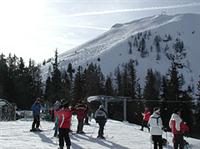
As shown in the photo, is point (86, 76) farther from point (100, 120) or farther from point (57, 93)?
point (100, 120)

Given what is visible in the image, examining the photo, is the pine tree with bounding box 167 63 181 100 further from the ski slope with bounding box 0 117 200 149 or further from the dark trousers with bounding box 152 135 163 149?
the dark trousers with bounding box 152 135 163 149

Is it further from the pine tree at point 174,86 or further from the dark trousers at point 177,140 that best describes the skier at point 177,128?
the pine tree at point 174,86

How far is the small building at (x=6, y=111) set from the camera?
130ft

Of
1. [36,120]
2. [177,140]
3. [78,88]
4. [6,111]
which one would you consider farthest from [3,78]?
[177,140]

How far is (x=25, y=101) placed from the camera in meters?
82.8

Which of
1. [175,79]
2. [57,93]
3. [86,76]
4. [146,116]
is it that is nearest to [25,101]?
[57,93]

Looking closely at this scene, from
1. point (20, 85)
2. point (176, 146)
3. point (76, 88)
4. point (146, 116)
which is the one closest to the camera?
point (176, 146)

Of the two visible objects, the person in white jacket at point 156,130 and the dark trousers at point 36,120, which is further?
the dark trousers at point 36,120

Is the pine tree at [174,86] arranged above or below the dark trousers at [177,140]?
above

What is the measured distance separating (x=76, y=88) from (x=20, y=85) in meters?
12.1

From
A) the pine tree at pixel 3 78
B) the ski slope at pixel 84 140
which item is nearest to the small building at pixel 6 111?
the ski slope at pixel 84 140

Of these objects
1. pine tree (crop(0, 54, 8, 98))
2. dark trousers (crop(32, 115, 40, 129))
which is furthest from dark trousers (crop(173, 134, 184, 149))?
pine tree (crop(0, 54, 8, 98))

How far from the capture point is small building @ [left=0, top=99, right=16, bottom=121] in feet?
130

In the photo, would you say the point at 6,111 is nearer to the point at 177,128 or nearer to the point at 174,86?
the point at 177,128
